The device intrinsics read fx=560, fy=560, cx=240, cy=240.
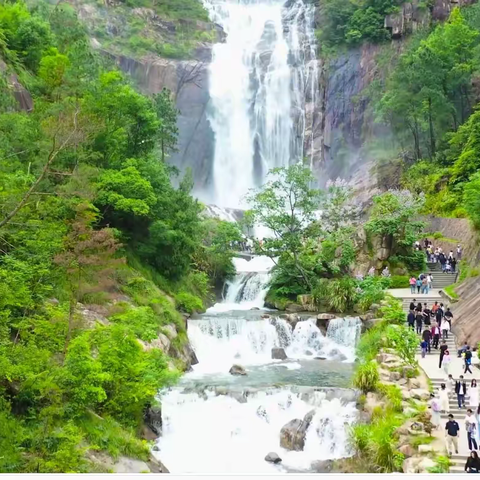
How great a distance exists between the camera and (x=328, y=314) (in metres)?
27.4

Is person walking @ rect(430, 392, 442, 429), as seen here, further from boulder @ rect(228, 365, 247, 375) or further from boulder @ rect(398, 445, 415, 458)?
boulder @ rect(228, 365, 247, 375)

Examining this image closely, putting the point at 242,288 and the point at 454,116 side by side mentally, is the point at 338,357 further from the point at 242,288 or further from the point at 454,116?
the point at 454,116

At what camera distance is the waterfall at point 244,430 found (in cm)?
1583

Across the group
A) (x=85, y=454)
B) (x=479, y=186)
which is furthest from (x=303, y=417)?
(x=479, y=186)

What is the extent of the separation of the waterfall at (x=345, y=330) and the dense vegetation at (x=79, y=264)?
6.85 metres

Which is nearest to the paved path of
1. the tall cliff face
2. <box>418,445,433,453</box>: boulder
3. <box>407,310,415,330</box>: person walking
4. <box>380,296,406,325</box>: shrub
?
<box>418,445,433,453</box>: boulder

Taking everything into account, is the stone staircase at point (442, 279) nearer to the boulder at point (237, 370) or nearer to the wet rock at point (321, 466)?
the boulder at point (237, 370)

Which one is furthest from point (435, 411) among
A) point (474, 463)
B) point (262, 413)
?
point (262, 413)

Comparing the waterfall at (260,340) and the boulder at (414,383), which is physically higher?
the waterfall at (260,340)

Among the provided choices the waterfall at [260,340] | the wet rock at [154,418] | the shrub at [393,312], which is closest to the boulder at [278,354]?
the waterfall at [260,340]

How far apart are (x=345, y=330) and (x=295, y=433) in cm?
1001

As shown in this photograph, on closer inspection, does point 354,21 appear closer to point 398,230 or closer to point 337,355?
point 398,230

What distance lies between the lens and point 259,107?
57.7 m

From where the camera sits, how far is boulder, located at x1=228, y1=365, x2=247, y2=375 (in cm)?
2216
